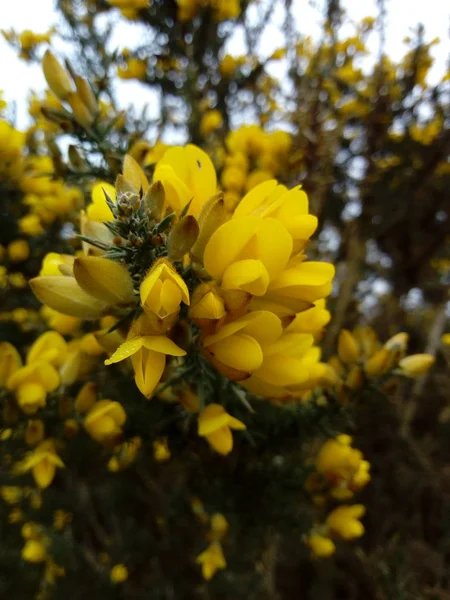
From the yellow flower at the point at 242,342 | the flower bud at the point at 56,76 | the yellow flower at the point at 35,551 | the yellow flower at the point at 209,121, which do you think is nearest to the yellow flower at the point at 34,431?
the yellow flower at the point at 242,342

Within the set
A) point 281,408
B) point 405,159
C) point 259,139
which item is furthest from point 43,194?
point 405,159

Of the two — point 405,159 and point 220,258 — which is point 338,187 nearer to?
point 405,159

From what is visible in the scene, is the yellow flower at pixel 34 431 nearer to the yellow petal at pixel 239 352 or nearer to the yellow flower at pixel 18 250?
the yellow petal at pixel 239 352

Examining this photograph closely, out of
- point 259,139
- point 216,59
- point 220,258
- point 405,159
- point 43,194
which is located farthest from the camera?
point 216,59

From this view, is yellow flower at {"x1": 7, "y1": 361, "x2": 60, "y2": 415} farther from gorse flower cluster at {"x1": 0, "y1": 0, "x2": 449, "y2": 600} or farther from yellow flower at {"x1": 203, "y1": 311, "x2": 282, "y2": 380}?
yellow flower at {"x1": 203, "y1": 311, "x2": 282, "y2": 380}

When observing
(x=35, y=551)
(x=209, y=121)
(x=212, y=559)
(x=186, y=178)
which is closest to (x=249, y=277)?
(x=186, y=178)

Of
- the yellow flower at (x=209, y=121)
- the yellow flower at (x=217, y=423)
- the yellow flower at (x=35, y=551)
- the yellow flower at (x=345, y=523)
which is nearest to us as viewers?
the yellow flower at (x=217, y=423)
